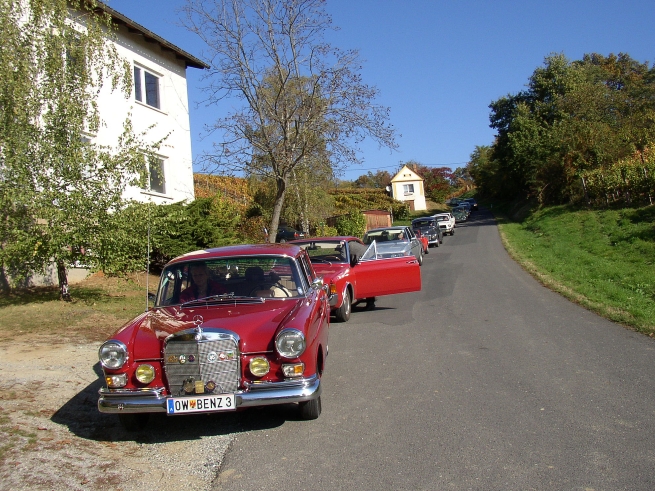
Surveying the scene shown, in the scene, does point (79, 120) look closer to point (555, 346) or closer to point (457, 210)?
point (555, 346)

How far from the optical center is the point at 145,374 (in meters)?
5.27

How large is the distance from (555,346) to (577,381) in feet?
5.80

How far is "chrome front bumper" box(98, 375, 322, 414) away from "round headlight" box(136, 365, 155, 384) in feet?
0.39

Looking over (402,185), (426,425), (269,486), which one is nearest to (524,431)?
(426,425)

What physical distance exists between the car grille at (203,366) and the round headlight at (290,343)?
0.37 m

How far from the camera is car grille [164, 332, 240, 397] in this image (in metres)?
5.18

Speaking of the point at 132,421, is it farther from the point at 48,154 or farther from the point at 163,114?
the point at 163,114

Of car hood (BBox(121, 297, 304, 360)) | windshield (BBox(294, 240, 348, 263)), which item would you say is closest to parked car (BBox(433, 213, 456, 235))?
windshield (BBox(294, 240, 348, 263))

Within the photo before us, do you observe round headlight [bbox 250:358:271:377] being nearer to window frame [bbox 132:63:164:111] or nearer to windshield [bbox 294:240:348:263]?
windshield [bbox 294:240:348:263]

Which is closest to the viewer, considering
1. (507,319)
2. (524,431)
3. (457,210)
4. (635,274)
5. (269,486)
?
(269,486)

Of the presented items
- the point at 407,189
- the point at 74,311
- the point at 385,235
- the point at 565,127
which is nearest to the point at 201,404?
the point at 74,311

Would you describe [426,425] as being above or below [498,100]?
below

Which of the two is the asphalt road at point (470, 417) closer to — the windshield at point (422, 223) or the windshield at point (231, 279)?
the windshield at point (231, 279)

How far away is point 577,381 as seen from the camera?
6395 mm
